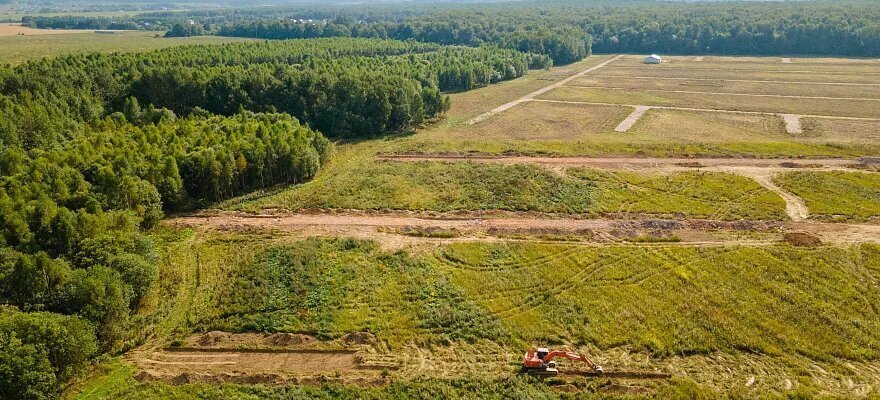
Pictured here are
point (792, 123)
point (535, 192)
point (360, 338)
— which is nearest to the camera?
point (360, 338)

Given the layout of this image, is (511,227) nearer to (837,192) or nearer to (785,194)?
(785,194)

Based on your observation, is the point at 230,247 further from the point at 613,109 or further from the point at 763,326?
the point at 613,109

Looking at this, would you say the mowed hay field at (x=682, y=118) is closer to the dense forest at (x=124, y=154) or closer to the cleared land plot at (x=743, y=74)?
the cleared land plot at (x=743, y=74)

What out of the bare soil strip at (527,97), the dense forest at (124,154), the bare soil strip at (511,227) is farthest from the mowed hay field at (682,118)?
the bare soil strip at (511,227)

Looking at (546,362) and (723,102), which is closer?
(546,362)

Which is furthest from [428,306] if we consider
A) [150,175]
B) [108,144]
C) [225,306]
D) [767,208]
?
[108,144]

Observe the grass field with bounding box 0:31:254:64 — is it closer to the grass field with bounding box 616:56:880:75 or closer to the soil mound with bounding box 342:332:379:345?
the soil mound with bounding box 342:332:379:345

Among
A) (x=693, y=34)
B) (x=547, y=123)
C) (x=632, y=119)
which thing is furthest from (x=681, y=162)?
(x=693, y=34)

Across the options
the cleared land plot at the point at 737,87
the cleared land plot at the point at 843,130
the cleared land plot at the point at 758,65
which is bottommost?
the cleared land plot at the point at 843,130
